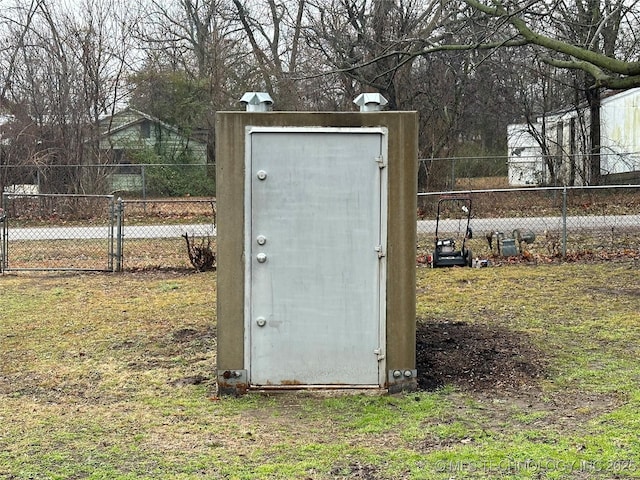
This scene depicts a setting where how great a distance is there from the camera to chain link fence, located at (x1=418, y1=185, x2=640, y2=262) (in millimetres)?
13469

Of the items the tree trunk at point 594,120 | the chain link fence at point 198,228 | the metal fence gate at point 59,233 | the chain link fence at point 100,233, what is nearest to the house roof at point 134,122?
the chain link fence at point 100,233

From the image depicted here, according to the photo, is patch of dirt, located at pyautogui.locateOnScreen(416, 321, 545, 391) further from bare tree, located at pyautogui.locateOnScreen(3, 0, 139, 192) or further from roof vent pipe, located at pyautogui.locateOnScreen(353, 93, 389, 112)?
bare tree, located at pyautogui.locateOnScreen(3, 0, 139, 192)

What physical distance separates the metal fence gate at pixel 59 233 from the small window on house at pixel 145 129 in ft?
28.2

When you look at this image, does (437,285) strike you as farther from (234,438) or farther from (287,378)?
(234,438)

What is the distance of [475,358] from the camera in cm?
625

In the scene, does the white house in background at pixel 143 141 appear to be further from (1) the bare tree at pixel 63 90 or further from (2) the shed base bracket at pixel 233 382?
(2) the shed base bracket at pixel 233 382

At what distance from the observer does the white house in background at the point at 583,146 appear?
2497cm

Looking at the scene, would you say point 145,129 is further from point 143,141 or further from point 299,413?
point 299,413

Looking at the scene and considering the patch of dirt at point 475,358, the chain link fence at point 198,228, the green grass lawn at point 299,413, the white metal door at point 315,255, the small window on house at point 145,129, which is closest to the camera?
the green grass lawn at point 299,413

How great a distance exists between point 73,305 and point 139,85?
23.9 m

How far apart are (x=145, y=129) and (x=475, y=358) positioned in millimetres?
27124

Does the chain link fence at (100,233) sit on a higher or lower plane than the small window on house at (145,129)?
lower

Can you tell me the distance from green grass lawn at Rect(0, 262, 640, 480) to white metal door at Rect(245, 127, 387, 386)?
0.87ft

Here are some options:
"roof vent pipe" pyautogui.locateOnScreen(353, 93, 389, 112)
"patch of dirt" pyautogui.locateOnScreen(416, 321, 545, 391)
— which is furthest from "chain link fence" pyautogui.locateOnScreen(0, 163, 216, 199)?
"roof vent pipe" pyautogui.locateOnScreen(353, 93, 389, 112)
